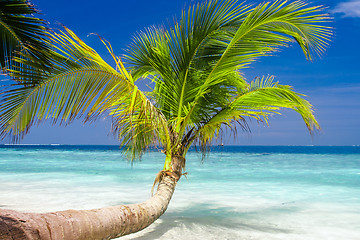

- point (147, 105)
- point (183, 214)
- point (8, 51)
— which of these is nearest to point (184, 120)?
point (147, 105)

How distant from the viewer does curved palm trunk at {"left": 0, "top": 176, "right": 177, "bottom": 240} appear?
5.60 ft

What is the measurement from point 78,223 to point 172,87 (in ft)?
9.67

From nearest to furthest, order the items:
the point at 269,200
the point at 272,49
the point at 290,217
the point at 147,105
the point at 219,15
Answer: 1. the point at 147,105
2. the point at 272,49
3. the point at 219,15
4. the point at 290,217
5. the point at 269,200

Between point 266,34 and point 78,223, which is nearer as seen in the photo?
point 78,223

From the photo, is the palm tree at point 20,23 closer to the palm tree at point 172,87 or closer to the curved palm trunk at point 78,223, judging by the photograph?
the palm tree at point 172,87

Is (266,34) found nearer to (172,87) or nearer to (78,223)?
(172,87)

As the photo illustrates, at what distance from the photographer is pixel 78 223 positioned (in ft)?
7.15

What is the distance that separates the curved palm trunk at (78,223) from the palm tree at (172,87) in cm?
1

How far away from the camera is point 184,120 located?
4.50 metres

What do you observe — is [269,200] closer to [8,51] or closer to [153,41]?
[153,41]

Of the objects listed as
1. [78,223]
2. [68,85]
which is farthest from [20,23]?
[78,223]

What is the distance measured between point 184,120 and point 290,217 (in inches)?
107

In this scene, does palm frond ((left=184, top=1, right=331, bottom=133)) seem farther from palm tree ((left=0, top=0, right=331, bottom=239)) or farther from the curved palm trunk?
the curved palm trunk

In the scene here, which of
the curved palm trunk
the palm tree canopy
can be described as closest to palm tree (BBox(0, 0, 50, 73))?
the palm tree canopy
